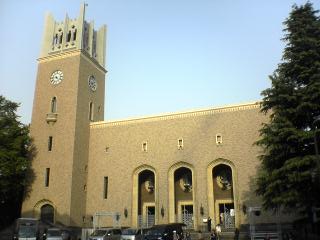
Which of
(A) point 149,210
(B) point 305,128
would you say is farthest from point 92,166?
(B) point 305,128

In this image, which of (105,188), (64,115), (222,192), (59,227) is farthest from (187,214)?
(64,115)

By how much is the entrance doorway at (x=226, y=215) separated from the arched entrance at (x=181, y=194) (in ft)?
7.59

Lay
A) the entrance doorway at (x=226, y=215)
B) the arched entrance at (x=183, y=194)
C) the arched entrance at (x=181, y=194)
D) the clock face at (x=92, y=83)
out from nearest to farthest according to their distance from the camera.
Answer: the entrance doorway at (x=226, y=215) → the arched entrance at (x=181, y=194) → the arched entrance at (x=183, y=194) → the clock face at (x=92, y=83)

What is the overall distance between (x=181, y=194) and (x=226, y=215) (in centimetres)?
420

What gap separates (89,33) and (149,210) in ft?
61.6

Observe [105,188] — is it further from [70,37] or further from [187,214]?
[70,37]

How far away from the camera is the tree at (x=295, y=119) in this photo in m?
17.2

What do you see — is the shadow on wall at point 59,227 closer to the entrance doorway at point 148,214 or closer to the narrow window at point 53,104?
the entrance doorway at point 148,214

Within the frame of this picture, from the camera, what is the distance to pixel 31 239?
86.7ft

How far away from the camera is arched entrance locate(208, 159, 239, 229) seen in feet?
96.9

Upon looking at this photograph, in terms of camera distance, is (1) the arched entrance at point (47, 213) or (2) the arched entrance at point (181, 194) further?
(1) the arched entrance at point (47, 213)

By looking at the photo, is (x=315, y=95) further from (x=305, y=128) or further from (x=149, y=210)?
(x=149, y=210)

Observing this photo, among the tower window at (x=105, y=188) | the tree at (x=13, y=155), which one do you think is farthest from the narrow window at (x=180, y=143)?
the tree at (x=13, y=155)

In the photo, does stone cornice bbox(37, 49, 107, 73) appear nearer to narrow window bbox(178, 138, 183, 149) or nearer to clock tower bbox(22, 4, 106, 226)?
clock tower bbox(22, 4, 106, 226)
